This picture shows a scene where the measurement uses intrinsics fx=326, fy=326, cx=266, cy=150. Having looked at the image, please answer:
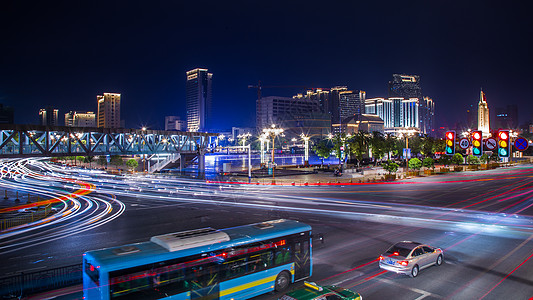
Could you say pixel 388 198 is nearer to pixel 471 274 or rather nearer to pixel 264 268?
pixel 471 274

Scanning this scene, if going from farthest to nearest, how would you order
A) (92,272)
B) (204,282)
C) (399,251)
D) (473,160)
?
(473,160), (399,251), (204,282), (92,272)

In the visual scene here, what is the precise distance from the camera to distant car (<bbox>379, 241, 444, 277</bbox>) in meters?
12.8

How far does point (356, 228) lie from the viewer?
20.6 metres

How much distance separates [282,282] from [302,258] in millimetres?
1232

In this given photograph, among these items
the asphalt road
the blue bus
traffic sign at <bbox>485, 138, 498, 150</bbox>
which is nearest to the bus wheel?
the blue bus

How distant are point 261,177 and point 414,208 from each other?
97.1ft

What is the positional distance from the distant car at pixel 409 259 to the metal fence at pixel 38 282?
1230 cm

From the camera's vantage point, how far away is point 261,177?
54125 millimetres

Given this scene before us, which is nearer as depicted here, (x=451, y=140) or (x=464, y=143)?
(x=464, y=143)

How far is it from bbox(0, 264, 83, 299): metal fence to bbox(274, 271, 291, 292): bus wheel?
25.6ft

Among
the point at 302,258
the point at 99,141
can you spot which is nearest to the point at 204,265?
the point at 302,258

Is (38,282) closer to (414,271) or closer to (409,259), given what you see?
(409,259)

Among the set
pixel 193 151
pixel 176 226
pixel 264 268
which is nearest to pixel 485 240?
pixel 264 268

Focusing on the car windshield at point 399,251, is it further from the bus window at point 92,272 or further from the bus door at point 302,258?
the bus window at point 92,272
